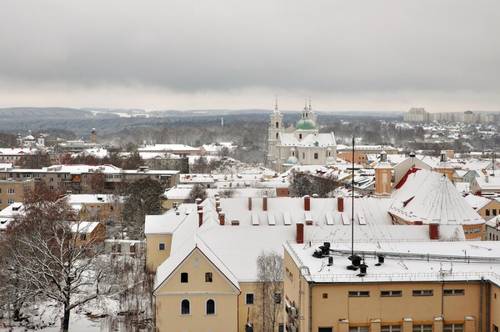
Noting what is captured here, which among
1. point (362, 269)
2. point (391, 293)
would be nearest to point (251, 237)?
point (362, 269)

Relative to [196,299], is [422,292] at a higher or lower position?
higher

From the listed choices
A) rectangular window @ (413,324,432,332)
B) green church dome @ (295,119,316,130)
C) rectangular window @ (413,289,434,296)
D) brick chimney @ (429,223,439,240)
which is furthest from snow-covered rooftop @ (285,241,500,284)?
green church dome @ (295,119,316,130)

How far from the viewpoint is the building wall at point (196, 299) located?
36719mm

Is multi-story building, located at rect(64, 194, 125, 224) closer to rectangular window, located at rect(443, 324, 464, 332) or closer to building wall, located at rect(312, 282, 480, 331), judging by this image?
building wall, located at rect(312, 282, 480, 331)

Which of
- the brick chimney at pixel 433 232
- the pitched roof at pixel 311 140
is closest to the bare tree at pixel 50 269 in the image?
the brick chimney at pixel 433 232

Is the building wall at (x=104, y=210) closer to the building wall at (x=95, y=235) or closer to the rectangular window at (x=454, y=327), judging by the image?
the building wall at (x=95, y=235)

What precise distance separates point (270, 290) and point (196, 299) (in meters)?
3.99

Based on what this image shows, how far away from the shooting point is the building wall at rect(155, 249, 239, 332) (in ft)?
120

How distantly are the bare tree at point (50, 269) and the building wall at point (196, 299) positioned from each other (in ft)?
14.3

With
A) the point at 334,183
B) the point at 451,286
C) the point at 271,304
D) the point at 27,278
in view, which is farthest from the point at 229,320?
the point at 334,183

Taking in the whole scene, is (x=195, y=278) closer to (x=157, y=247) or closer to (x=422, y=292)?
(x=157, y=247)

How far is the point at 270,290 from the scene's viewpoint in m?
36.2

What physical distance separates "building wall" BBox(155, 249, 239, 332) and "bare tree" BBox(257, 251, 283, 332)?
1802 mm

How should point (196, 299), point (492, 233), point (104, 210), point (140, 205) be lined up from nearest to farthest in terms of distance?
point (196, 299)
point (492, 233)
point (140, 205)
point (104, 210)
